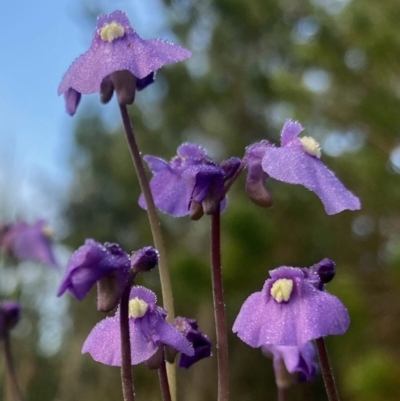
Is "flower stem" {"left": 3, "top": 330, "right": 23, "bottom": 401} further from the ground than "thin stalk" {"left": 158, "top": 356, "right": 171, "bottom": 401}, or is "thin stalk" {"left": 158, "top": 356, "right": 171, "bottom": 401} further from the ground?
"flower stem" {"left": 3, "top": 330, "right": 23, "bottom": 401}

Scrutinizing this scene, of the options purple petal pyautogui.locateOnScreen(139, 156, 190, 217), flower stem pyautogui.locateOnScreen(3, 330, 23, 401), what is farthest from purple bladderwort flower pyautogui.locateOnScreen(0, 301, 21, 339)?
purple petal pyautogui.locateOnScreen(139, 156, 190, 217)

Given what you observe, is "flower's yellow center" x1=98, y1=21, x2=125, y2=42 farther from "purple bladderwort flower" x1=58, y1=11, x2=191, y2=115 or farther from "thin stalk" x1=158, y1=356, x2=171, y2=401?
"thin stalk" x1=158, y1=356, x2=171, y2=401

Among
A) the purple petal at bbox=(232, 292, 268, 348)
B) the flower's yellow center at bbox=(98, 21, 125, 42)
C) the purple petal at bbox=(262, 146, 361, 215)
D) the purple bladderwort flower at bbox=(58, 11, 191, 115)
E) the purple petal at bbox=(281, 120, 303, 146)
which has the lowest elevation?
the purple petal at bbox=(232, 292, 268, 348)

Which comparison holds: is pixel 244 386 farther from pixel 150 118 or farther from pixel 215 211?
pixel 215 211

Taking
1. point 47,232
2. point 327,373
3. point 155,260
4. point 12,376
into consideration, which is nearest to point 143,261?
point 155,260

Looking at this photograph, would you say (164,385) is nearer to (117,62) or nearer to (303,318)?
(303,318)
